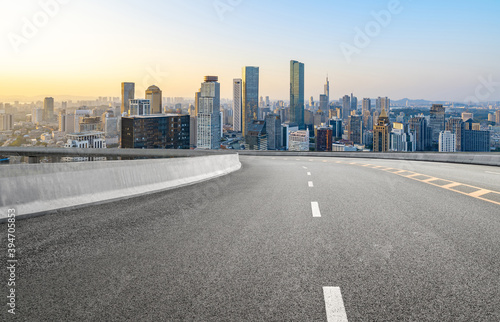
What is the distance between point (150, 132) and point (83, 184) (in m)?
107

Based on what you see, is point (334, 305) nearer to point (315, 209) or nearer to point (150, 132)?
point (315, 209)

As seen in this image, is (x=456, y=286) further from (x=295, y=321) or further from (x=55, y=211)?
(x=55, y=211)

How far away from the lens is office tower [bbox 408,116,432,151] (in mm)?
129750

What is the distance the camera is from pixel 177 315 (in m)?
3.64

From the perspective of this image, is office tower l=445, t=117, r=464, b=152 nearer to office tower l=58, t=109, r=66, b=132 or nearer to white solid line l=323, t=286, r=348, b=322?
office tower l=58, t=109, r=66, b=132

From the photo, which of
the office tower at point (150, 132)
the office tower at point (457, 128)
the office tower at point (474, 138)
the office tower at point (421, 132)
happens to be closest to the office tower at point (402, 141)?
the office tower at point (421, 132)

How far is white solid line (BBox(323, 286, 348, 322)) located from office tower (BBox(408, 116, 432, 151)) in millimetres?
131964

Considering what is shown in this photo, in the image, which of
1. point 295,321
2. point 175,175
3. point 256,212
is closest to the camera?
point 295,321

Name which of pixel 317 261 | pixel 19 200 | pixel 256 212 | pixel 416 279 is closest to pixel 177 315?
pixel 317 261

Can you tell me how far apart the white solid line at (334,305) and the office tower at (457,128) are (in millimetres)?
93469

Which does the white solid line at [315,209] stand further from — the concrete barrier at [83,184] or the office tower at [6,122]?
the office tower at [6,122]

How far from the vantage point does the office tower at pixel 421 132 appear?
12975cm

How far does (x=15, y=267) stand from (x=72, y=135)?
67.7 metres

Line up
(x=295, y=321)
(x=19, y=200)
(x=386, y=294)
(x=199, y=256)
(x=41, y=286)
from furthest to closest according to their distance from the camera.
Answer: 1. (x=19, y=200)
2. (x=199, y=256)
3. (x=41, y=286)
4. (x=386, y=294)
5. (x=295, y=321)
